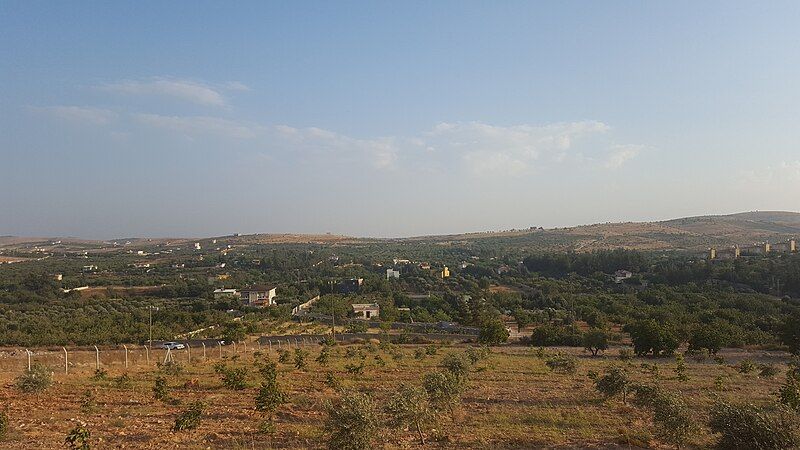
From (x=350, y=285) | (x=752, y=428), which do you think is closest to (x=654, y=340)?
(x=752, y=428)

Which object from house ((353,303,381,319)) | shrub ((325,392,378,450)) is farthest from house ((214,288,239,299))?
shrub ((325,392,378,450))

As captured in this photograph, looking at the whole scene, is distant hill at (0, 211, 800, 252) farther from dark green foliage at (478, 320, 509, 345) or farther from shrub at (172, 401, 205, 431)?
shrub at (172, 401, 205, 431)

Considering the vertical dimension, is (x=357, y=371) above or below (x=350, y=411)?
below

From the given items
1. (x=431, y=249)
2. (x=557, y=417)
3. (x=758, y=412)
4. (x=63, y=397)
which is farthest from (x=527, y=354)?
(x=431, y=249)

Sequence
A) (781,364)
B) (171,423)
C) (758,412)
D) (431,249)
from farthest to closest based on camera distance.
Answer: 1. (431,249)
2. (781,364)
3. (171,423)
4. (758,412)

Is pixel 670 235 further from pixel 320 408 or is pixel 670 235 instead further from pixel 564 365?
pixel 320 408

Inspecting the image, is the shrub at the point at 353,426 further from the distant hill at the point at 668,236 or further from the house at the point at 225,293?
the distant hill at the point at 668,236

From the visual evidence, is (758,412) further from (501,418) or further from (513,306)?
(513,306)
